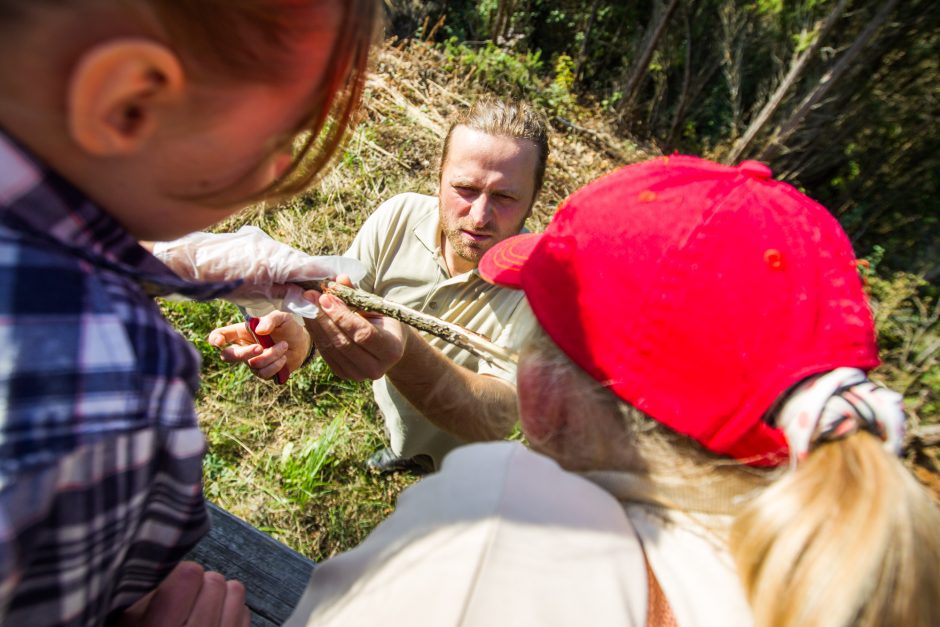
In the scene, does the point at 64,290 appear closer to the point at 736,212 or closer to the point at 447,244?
the point at 736,212

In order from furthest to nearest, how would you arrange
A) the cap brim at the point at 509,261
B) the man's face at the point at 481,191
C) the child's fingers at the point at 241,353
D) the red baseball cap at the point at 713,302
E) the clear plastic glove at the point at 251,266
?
the man's face at the point at 481,191, the child's fingers at the point at 241,353, the clear plastic glove at the point at 251,266, the cap brim at the point at 509,261, the red baseball cap at the point at 713,302

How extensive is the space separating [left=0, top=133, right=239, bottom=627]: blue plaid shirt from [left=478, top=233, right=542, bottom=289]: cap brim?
0.61 metres

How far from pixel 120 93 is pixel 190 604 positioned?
0.90 metres

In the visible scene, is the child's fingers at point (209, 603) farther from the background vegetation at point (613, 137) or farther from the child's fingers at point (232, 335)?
the background vegetation at point (613, 137)

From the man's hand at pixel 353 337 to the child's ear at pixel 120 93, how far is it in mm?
906

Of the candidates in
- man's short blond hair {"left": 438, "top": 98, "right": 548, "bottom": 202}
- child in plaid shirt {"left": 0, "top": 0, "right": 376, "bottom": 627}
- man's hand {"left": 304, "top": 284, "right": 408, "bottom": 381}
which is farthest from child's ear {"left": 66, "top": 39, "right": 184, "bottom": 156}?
man's short blond hair {"left": 438, "top": 98, "right": 548, "bottom": 202}

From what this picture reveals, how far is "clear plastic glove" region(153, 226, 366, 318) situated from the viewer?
1327 millimetres

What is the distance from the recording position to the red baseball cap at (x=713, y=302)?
75 centimetres

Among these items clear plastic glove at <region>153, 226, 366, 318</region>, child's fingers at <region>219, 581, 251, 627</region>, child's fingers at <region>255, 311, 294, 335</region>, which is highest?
clear plastic glove at <region>153, 226, 366, 318</region>

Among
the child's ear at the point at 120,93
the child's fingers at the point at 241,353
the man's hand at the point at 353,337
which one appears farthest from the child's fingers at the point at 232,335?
the child's ear at the point at 120,93

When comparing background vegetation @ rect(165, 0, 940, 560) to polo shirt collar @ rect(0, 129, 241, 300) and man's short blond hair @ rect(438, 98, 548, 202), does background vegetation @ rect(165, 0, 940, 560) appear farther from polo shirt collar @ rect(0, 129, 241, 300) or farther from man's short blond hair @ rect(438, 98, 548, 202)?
polo shirt collar @ rect(0, 129, 241, 300)

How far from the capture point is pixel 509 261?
1154 millimetres

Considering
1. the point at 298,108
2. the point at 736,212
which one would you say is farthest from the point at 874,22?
the point at 298,108

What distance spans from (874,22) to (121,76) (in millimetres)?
7733
